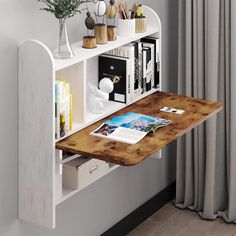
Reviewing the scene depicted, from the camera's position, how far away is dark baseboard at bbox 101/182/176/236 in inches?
151

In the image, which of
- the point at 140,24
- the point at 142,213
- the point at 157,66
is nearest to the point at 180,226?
the point at 142,213

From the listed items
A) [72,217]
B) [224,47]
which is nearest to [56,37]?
[72,217]

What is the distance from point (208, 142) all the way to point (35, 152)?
1.30m

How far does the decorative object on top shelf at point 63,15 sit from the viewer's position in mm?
2918

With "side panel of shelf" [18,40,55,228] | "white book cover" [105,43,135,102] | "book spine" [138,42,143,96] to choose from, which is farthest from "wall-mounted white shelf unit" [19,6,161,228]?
"book spine" [138,42,143,96]

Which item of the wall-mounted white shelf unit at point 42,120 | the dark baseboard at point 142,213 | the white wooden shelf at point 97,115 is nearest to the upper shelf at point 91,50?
the wall-mounted white shelf unit at point 42,120

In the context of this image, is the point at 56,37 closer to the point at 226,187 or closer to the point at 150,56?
the point at 150,56

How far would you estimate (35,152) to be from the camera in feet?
9.72

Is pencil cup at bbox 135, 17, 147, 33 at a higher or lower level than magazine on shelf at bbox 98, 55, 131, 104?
higher

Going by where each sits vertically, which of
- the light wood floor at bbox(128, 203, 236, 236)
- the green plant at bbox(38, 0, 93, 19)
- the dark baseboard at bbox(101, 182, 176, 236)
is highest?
the green plant at bbox(38, 0, 93, 19)

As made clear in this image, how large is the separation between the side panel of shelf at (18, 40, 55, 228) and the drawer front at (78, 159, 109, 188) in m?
0.20

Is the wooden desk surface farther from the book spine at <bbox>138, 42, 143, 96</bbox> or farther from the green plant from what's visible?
the green plant

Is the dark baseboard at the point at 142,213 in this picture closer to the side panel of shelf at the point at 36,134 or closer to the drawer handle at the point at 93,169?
the drawer handle at the point at 93,169

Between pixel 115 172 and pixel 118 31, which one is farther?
pixel 115 172
